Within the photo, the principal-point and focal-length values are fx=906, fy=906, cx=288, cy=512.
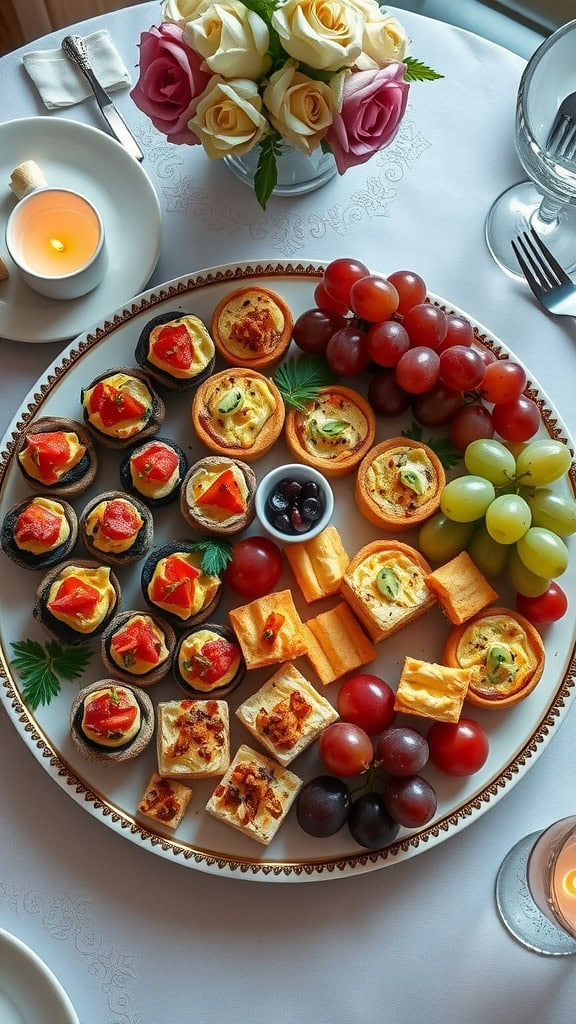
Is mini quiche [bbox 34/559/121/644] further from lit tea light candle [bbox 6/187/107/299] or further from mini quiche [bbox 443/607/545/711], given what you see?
mini quiche [bbox 443/607/545/711]

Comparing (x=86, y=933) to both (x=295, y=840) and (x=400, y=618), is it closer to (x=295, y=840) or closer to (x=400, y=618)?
(x=295, y=840)

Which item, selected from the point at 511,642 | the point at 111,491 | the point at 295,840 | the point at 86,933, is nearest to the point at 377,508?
the point at 511,642

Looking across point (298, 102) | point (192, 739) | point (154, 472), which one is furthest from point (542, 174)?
point (192, 739)

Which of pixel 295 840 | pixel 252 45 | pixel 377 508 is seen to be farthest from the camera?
pixel 377 508

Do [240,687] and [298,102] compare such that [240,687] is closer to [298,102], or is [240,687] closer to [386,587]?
[386,587]

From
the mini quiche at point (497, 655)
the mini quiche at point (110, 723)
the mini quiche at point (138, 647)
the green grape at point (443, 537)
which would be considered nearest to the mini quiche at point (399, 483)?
the green grape at point (443, 537)

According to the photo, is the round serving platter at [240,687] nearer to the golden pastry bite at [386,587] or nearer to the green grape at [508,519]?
the golden pastry bite at [386,587]
